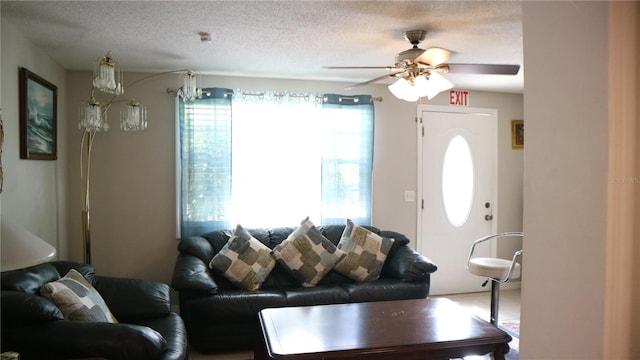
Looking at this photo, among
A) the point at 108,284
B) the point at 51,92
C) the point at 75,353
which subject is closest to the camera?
the point at 75,353

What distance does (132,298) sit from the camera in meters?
2.89

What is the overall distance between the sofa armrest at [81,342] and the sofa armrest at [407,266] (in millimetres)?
2280

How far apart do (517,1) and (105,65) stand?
244cm

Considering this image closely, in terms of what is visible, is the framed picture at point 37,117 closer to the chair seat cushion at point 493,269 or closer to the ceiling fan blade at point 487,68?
the ceiling fan blade at point 487,68

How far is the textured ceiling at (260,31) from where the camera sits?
2408 millimetres

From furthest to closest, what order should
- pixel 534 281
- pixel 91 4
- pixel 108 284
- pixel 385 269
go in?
pixel 385 269 < pixel 108 284 < pixel 91 4 < pixel 534 281

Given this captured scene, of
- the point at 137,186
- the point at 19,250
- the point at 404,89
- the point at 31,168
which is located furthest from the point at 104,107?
the point at 404,89

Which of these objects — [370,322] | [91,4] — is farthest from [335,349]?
[91,4]

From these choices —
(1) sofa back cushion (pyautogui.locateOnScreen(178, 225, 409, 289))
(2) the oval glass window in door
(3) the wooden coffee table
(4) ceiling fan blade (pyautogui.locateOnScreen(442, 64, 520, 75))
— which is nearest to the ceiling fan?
(4) ceiling fan blade (pyautogui.locateOnScreen(442, 64, 520, 75))

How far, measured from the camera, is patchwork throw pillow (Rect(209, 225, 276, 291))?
3578 mm

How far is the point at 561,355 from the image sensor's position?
698mm

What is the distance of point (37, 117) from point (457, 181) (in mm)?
4106

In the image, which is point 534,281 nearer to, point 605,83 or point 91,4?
point 605,83

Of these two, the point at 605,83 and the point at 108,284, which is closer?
the point at 605,83
